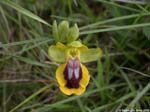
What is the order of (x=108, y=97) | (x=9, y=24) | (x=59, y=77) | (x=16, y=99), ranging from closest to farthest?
1. (x=59, y=77)
2. (x=108, y=97)
3. (x=16, y=99)
4. (x=9, y=24)

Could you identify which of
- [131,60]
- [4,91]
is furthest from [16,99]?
[131,60]

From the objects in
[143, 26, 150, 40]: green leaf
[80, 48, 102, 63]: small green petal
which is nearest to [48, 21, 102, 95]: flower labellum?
[80, 48, 102, 63]: small green petal

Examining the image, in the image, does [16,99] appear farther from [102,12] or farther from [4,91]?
[102,12]

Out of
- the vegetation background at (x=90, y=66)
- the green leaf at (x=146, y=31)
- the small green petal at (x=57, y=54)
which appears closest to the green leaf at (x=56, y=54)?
the small green petal at (x=57, y=54)

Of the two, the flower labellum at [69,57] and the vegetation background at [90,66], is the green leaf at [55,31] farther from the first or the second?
the vegetation background at [90,66]

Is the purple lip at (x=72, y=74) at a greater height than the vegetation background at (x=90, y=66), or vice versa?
the vegetation background at (x=90, y=66)
